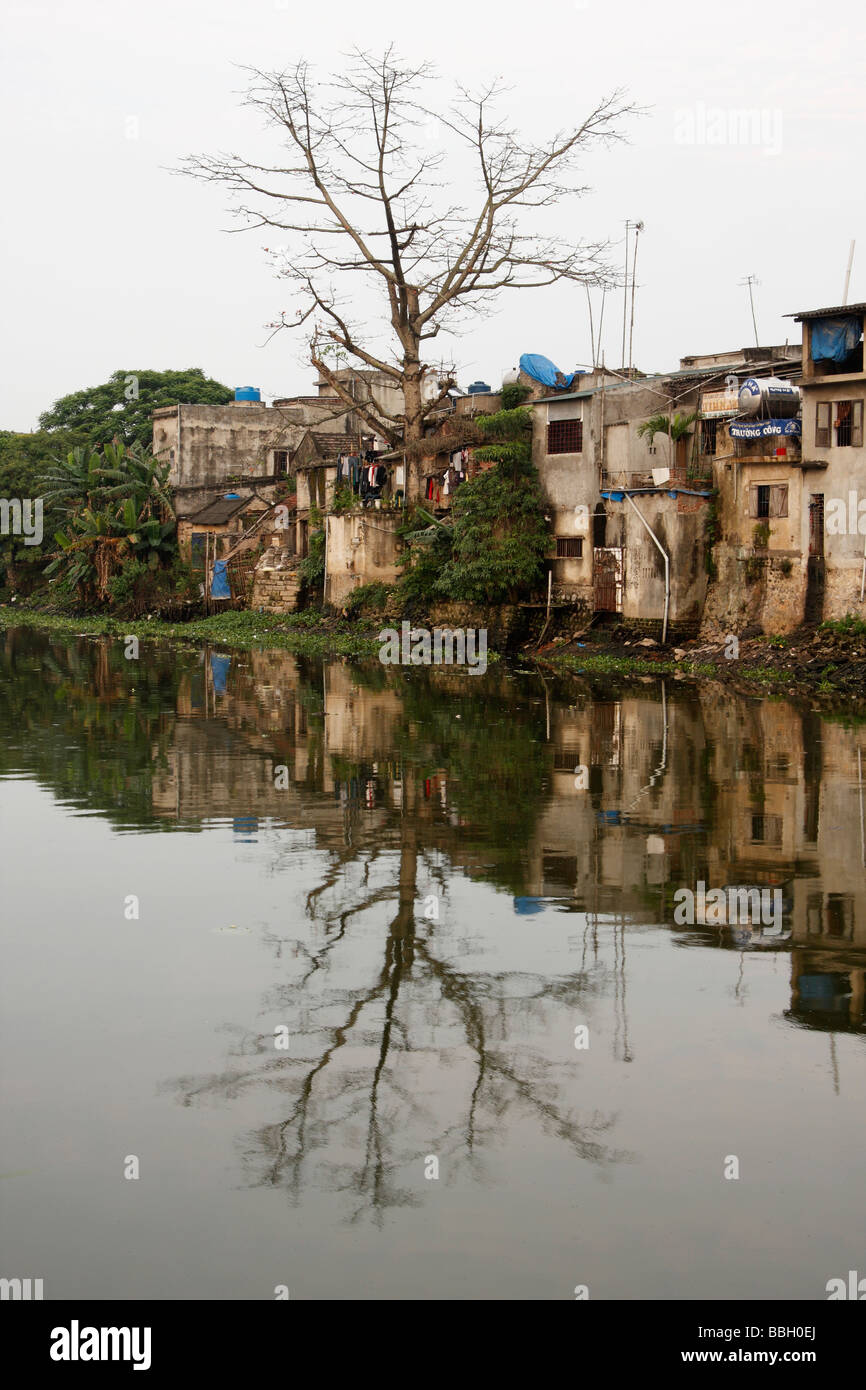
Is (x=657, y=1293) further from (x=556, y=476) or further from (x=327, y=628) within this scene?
(x=327, y=628)

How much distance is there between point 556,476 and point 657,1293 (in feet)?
96.2

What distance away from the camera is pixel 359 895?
1000cm

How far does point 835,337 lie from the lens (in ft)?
85.8

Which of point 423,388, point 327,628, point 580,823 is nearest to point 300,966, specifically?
point 580,823

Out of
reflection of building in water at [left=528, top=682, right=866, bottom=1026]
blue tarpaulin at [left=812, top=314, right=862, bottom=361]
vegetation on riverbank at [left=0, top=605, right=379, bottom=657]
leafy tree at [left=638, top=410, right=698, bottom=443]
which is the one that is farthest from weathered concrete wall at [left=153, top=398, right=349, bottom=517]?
reflection of building in water at [left=528, top=682, right=866, bottom=1026]

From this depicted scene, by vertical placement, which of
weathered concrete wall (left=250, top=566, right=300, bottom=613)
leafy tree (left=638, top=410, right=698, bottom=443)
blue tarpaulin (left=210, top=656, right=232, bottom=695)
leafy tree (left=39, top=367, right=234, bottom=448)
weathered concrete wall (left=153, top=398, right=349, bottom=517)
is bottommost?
blue tarpaulin (left=210, top=656, right=232, bottom=695)

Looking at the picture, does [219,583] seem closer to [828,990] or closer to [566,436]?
[566,436]

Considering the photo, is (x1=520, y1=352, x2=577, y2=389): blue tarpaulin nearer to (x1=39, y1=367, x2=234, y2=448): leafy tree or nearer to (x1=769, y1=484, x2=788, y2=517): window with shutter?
(x1=769, y1=484, x2=788, y2=517): window with shutter

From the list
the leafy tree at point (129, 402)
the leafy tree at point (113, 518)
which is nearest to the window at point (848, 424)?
the leafy tree at point (113, 518)

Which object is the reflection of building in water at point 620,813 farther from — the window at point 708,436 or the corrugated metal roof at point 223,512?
the corrugated metal roof at point 223,512

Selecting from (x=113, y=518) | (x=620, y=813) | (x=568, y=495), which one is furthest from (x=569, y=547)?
(x=620, y=813)

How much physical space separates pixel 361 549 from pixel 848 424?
54.2 ft

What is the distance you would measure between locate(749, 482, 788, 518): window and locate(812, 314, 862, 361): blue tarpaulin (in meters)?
2.60

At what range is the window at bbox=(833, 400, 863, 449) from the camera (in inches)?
1019
